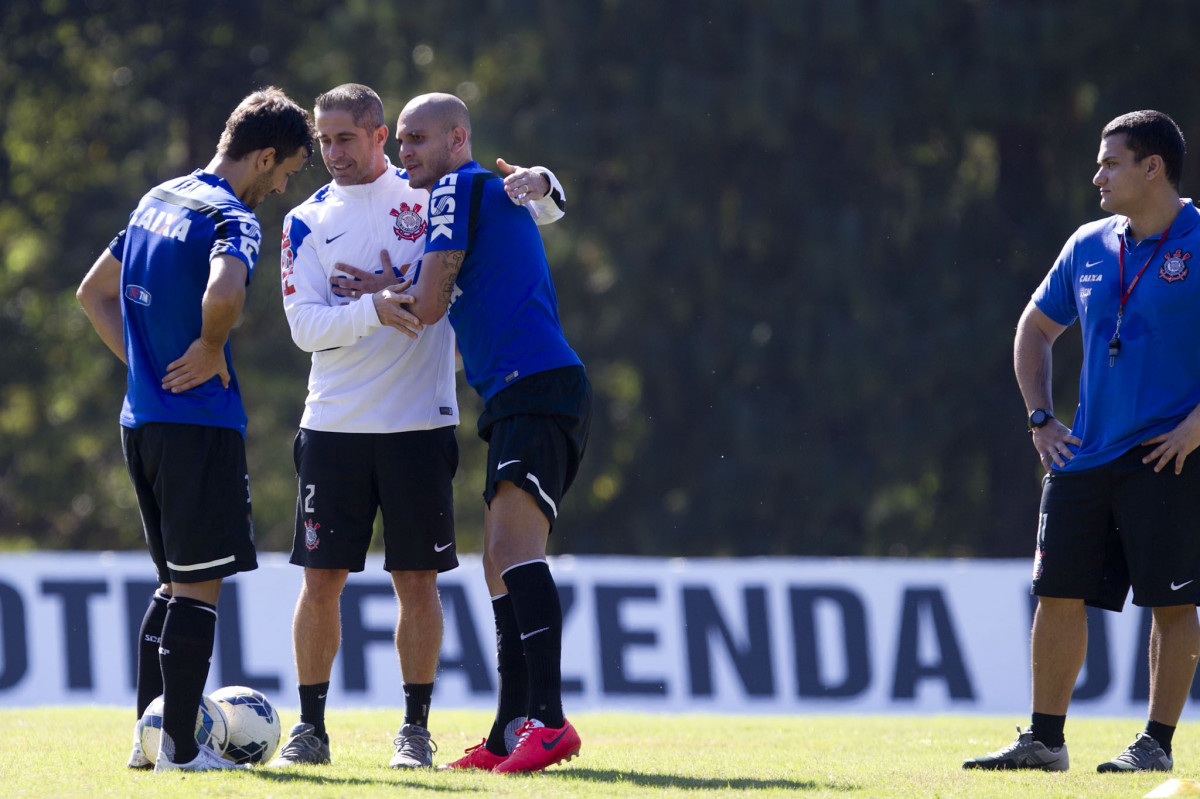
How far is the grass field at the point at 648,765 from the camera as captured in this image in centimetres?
507

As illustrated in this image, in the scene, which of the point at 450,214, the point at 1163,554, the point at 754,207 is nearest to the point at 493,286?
the point at 450,214

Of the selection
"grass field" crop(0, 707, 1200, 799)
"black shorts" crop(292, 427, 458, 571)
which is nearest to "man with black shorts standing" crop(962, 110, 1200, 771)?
"grass field" crop(0, 707, 1200, 799)

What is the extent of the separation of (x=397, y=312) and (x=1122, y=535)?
9.79 feet

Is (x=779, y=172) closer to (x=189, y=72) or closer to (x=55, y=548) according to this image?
(x=189, y=72)

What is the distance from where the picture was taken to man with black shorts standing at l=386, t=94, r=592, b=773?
5.63 metres

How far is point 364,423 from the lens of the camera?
5.92 meters

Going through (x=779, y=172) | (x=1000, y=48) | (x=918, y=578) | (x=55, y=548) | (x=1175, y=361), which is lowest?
(x=55, y=548)

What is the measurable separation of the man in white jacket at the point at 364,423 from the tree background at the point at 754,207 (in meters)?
14.5

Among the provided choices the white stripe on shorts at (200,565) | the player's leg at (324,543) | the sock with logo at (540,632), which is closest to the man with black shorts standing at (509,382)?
the sock with logo at (540,632)

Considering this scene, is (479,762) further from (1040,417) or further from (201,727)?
(1040,417)

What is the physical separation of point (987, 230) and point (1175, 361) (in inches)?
588

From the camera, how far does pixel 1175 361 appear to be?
19.8ft

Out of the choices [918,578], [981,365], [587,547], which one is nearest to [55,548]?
[587,547]

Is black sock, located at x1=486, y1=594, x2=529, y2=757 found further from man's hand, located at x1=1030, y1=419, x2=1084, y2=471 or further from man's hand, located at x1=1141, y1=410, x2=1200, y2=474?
man's hand, located at x1=1141, y1=410, x2=1200, y2=474
